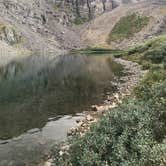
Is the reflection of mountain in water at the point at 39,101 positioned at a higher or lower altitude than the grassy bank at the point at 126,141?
lower

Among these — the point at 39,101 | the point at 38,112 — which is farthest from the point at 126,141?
the point at 39,101

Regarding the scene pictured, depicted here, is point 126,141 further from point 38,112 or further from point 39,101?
point 39,101

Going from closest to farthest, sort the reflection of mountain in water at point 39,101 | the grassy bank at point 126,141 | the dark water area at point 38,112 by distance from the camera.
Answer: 1. the grassy bank at point 126,141
2. the dark water area at point 38,112
3. the reflection of mountain in water at point 39,101

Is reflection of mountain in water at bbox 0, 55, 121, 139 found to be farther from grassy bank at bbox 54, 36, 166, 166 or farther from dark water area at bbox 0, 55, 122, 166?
grassy bank at bbox 54, 36, 166, 166

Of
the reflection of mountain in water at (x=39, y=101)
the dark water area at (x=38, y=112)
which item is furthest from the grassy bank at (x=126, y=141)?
the reflection of mountain in water at (x=39, y=101)

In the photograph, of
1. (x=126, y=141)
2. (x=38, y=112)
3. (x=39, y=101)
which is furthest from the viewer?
(x=39, y=101)

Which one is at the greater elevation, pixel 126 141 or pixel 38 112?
pixel 126 141

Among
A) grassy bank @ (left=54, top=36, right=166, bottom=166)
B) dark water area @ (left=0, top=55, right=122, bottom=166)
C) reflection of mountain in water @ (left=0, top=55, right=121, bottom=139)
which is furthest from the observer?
reflection of mountain in water @ (left=0, top=55, right=121, bottom=139)

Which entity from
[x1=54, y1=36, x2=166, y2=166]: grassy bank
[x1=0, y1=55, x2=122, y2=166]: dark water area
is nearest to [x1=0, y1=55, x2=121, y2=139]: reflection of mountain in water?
[x1=0, y1=55, x2=122, y2=166]: dark water area

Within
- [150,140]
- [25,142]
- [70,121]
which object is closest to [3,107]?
[70,121]

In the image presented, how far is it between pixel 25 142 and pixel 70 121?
29.8 feet

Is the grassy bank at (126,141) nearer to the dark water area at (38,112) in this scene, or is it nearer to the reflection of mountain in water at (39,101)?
the dark water area at (38,112)

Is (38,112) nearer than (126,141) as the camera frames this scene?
No

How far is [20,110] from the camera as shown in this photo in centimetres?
4700
